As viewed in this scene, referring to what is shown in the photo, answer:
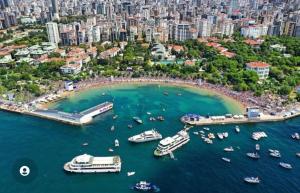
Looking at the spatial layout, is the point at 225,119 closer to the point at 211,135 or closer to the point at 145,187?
the point at 211,135

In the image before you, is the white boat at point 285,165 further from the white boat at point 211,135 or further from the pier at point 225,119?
the pier at point 225,119

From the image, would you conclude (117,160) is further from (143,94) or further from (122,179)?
(143,94)

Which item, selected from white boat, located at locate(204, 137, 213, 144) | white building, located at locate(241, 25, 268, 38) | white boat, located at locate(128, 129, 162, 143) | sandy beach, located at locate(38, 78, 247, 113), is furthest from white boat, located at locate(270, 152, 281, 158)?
white building, located at locate(241, 25, 268, 38)

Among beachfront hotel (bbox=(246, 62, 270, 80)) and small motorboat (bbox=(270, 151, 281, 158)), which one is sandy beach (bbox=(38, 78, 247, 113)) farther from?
small motorboat (bbox=(270, 151, 281, 158))

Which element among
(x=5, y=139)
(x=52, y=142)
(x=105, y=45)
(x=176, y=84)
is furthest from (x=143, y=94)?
(x=105, y=45)

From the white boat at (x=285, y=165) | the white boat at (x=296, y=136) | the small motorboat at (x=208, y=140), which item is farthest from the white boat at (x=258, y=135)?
the small motorboat at (x=208, y=140)

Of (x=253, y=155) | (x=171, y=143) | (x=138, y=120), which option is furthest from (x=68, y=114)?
(x=253, y=155)
